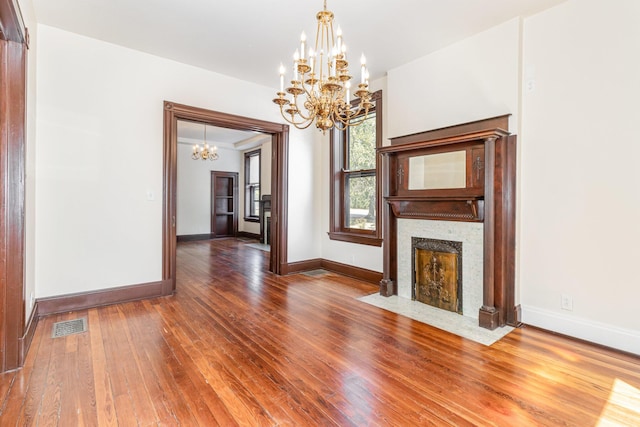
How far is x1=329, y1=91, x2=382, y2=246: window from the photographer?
14.6 feet

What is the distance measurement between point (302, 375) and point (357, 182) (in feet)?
10.8

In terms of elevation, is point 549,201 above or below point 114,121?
below

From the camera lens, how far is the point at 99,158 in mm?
3441

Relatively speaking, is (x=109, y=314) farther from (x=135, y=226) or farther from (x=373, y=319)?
(x=373, y=319)

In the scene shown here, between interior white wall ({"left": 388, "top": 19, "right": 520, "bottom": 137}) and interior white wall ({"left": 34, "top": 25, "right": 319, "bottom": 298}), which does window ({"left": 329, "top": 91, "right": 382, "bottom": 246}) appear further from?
interior white wall ({"left": 34, "top": 25, "right": 319, "bottom": 298})

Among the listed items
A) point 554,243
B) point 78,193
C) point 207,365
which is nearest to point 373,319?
point 207,365

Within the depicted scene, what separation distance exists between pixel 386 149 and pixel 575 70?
1.84m

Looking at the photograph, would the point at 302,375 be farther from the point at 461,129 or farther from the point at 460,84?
the point at 460,84

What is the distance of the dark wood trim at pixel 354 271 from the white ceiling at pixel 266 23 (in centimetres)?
287

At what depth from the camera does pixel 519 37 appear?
9.70 ft

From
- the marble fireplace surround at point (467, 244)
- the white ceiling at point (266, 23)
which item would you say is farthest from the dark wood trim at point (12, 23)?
the marble fireplace surround at point (467, 244)

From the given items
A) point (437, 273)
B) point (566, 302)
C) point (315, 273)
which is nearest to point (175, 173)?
point (315, 273)

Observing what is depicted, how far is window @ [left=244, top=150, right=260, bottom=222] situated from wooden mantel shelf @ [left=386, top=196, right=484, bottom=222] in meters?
6.23

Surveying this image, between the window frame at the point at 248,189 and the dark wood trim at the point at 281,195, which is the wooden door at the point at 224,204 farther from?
the dark wood trim at the point at 281,195
